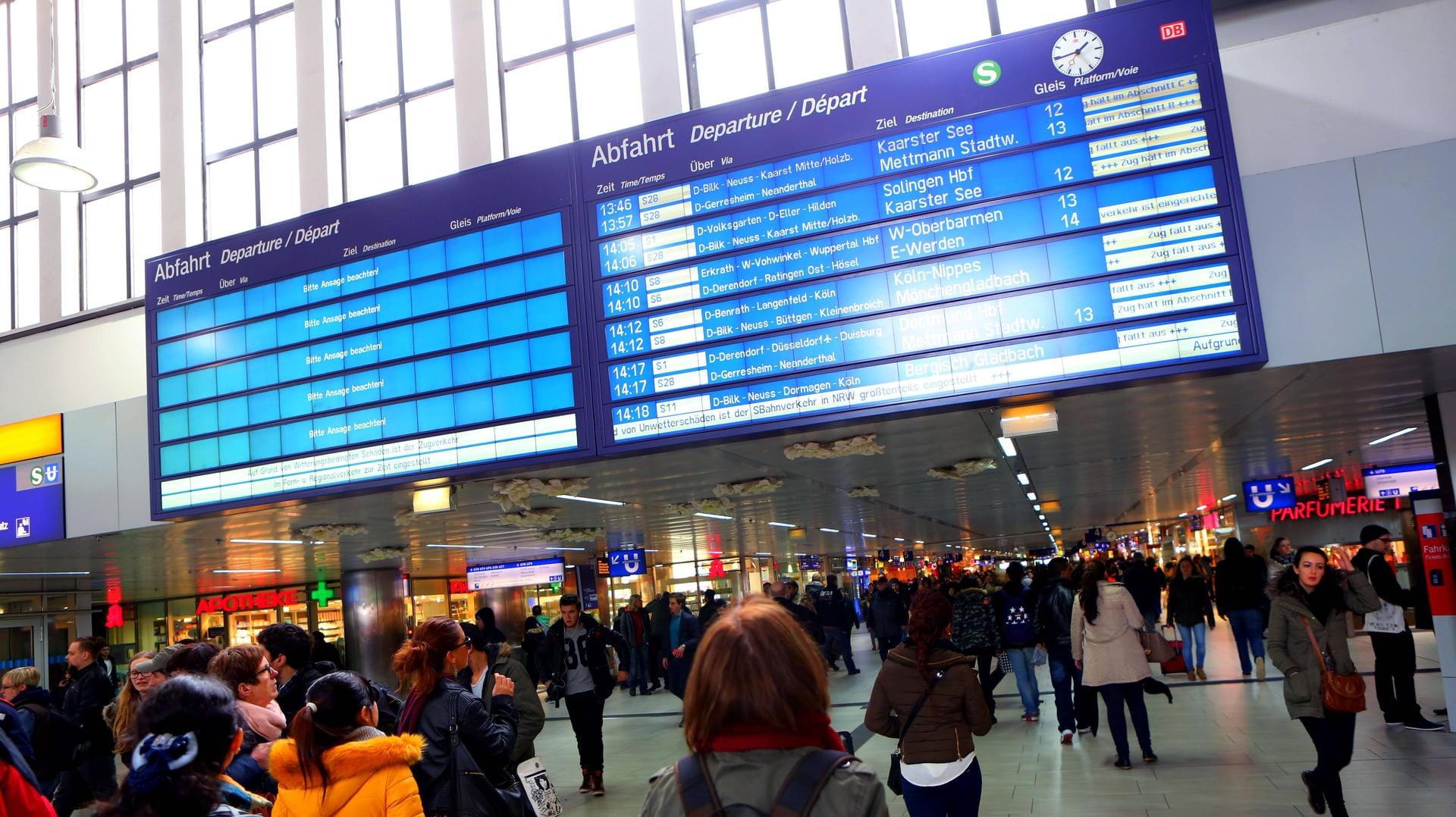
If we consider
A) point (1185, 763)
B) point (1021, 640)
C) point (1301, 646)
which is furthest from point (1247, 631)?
point (1301, 646)

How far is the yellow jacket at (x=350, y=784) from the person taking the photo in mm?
3064

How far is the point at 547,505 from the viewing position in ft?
38.7

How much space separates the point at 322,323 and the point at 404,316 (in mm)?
856

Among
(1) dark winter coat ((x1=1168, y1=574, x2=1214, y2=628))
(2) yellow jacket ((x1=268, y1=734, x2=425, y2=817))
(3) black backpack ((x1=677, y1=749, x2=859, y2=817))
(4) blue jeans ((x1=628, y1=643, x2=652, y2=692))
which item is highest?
(3) black backpack ((x1=677, y1=749, x2=859, y2=817))

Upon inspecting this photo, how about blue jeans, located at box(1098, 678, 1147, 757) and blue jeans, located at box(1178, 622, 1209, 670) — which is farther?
blue jeans, located at box(1178, 622, 1209, 670)

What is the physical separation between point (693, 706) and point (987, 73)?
19.4 feet

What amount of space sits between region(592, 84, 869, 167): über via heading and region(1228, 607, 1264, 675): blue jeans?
29.7ft

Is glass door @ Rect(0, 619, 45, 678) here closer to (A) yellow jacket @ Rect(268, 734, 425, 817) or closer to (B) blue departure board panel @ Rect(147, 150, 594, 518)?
(B) blue departure board panel @ Rect(147, 150, 594, 518)

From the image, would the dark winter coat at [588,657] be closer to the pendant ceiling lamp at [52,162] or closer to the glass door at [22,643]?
the pendant ceiling lamp at [52,162]

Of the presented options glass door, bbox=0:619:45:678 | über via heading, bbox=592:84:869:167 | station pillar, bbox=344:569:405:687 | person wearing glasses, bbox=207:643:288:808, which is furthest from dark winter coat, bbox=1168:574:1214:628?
glass door, bbox=0:619:45:678

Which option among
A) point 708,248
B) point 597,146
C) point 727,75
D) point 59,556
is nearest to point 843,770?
point 708,248

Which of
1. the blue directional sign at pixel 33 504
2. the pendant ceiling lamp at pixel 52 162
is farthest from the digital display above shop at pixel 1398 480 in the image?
the blue directional sign at pixel 33 504

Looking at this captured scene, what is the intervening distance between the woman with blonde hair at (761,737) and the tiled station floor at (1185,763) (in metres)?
5.73

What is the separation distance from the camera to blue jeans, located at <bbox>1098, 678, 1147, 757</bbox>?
7977 millimetres
